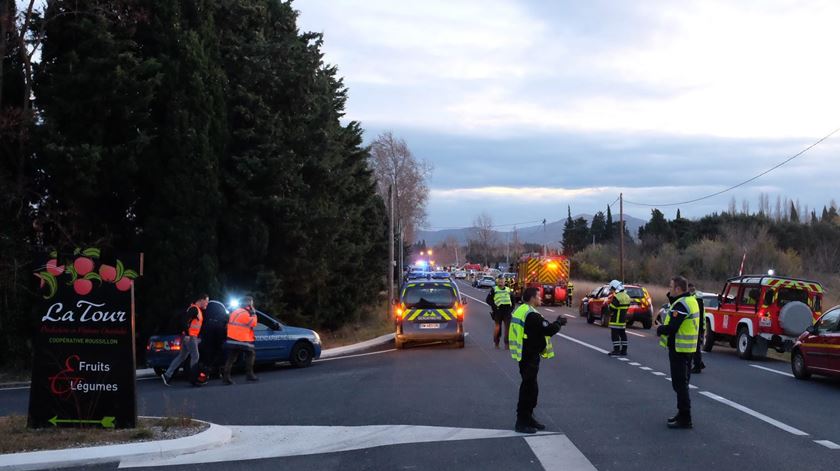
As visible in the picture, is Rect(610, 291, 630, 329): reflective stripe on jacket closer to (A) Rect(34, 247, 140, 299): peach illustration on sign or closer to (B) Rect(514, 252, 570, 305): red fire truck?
(A) Rect(34, 247, 140, 299): peach illustration on sign

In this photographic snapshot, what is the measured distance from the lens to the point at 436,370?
1648 cm

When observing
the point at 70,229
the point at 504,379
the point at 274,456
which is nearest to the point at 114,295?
the point at 274,456

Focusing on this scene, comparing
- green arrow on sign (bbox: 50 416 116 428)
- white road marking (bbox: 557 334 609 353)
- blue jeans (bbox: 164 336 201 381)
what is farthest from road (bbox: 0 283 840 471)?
white road marking (bbox: 557 334 609 353)

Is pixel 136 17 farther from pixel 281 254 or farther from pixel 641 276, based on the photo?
pixel 641 276

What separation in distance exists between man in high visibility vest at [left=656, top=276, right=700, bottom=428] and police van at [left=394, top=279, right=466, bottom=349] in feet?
37.1

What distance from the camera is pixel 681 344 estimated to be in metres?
9.81

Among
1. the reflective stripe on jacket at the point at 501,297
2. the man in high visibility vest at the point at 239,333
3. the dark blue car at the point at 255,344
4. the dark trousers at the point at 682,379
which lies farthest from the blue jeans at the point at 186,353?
the dark trousers at the point at 682,379

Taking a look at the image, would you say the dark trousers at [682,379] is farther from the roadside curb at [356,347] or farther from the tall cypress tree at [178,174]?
the tall cypress tree at [178,174]

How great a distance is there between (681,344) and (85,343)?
7.31 m

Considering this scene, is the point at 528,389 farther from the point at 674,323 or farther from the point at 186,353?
the point at 186,353

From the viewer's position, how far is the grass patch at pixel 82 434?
8.63 metres

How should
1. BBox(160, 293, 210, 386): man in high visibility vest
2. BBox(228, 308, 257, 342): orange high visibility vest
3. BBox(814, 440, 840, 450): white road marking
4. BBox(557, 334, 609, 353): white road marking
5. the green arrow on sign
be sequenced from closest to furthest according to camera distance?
BBox(814, 440, 840, 450): white road marking, the green arrow on sign, BBox(160, 293, 210, 386): man in high visibility vest, BBox(228, 308, 257, 342): orange high visibility vest, BBox(557, 334, 609, 353): white road marking

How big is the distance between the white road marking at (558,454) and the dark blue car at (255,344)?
27.2ft

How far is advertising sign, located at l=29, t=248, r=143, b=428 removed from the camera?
9.62 m
